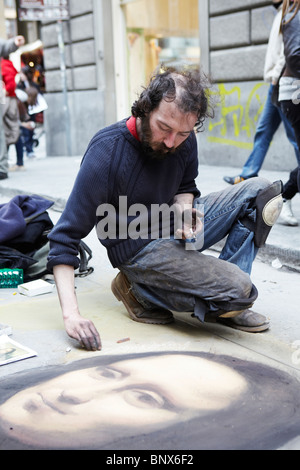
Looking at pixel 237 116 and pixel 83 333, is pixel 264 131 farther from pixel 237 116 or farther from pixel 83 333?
pixel 83 333

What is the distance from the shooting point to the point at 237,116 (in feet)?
23.0

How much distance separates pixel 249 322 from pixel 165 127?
0.97 meters

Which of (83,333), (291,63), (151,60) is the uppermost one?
(151,60)

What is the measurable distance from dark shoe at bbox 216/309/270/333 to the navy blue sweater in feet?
1.83

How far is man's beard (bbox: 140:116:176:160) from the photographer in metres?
2.38

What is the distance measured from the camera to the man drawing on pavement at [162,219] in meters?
2.36

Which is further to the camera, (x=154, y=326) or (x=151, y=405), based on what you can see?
(x=154, y=326)

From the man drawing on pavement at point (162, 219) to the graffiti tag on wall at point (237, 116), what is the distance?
4.19 meters

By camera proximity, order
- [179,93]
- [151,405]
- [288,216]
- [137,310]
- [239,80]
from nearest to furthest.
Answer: [151,405] → [179,93] → [137,310] → [288,216] → [239,80]

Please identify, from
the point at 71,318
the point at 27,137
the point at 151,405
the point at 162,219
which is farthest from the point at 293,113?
the point at 27,137

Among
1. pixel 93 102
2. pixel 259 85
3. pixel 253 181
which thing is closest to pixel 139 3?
pixel 93 102

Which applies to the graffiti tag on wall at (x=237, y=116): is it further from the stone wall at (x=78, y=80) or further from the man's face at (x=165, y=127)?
the man's face at (x=165, y=127)

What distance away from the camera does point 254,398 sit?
203cm

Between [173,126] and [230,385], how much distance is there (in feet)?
3.28
